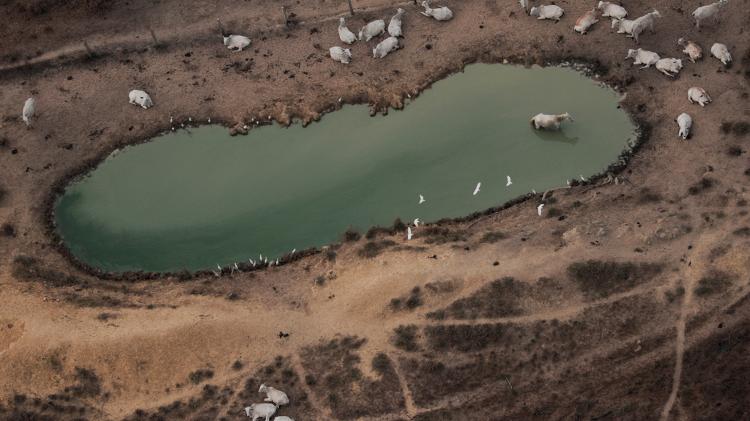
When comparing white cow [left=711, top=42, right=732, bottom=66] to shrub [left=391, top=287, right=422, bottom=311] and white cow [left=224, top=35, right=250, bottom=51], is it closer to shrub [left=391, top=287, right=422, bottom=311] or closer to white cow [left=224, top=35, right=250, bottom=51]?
shrub [left=391, top=287, right=422, bottom=311]

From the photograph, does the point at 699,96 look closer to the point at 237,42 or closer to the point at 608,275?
the point at 608,275

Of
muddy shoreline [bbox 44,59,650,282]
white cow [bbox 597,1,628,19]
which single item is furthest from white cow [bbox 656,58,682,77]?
white cow [bbox 597,1,628,19]

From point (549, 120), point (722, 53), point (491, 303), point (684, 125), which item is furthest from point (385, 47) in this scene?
point (722, 53)

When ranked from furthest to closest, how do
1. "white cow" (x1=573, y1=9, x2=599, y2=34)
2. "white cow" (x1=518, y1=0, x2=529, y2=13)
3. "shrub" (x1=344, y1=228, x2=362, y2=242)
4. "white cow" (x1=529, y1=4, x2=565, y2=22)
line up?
"white cow" (x1=518, y1=0, x2=529, y2=13) → "white cow" (x1=529, y1=4, x2=565, y2=22) → "white cow" (x1=573, y1=9, x2=599, y2=34) → "shrub" (x1=344, y1=228, x2=362, y2=242)

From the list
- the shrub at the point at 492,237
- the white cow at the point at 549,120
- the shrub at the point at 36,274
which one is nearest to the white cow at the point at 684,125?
the white cow at the point at 549,120

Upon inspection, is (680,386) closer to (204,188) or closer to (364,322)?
(364,322)

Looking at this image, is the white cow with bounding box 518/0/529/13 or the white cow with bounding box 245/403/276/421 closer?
the white cow with bounding box 245/403/276/421

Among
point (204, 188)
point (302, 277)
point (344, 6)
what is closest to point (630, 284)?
point (302, 277)
